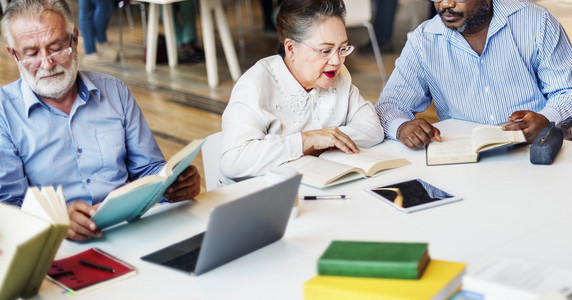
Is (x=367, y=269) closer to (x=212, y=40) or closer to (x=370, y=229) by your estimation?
(x=370, y=229)

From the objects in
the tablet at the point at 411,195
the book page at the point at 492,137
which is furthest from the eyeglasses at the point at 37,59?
the book page at the point at 492,137

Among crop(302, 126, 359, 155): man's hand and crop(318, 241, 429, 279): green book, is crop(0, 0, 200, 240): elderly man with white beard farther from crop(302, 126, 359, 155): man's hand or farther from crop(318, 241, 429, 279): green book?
crop(318, 241, 429, 279): green book

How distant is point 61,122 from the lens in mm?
2121

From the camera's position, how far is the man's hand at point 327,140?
2.18m

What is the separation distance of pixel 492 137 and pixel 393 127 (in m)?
0.41

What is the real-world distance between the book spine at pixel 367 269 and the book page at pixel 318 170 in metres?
0.64

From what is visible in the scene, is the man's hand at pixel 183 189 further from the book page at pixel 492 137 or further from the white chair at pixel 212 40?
the white chair at pixel 212 40

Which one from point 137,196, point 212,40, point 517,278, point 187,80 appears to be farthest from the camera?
point 187,80

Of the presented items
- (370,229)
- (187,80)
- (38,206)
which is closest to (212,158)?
Answer: (370,229)

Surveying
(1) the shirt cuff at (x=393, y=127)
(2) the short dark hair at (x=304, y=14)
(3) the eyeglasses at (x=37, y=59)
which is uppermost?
(2) the short dark hair at (x=304, y=14)

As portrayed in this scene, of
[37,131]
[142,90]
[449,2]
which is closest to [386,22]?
[142,90]

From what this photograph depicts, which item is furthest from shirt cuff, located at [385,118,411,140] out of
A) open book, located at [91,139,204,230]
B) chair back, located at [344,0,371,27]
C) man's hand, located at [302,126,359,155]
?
chair back, located at [344,0,371,27]

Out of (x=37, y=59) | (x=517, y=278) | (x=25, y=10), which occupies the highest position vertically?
(x=25, y=10)

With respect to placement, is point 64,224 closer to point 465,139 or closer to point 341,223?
point 341,223
